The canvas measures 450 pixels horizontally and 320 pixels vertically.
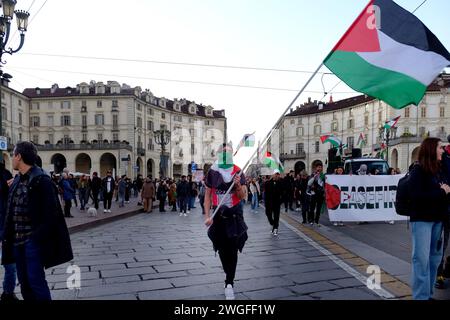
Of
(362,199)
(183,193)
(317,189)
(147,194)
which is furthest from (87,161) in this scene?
(362,199)

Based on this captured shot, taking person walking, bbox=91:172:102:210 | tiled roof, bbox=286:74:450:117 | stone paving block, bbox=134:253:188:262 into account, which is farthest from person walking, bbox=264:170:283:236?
tiled roof, bbox=286:74:450:117

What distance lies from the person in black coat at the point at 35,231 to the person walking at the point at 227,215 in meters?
1.54

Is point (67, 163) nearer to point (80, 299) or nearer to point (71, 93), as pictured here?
point (71, 93)

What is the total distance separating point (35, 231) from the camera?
Answer: 3379 mm

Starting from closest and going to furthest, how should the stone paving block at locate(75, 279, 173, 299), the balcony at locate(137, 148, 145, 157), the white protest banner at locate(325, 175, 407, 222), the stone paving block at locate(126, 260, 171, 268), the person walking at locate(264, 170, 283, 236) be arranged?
the stone paving block at locate(75, 279, 173, 299) → the stone paving block at locate(126, 260, 171, 268) → the person walking at locate(264, 170, 283, 236) → the white protest banner at locate(325, 175, 407, 222) → the balcony at locate(137, 148, 145, 157)

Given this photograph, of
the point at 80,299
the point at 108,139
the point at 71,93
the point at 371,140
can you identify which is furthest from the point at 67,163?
the point at 80,299

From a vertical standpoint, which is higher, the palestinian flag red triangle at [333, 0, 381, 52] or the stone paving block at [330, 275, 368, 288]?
the palestinian flag red triangle at [333, 0, 381, 52]

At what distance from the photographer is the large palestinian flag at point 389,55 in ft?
14.6

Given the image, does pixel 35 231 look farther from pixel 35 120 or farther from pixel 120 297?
pixel 35 120

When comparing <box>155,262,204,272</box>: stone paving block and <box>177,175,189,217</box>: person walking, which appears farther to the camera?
<box>177,175,189,217</box>: person walking

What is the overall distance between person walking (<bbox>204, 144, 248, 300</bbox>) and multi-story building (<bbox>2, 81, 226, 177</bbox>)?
2316 inches

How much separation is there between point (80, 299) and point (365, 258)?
172 inches

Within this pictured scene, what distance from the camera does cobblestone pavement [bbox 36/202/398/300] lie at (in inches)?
177

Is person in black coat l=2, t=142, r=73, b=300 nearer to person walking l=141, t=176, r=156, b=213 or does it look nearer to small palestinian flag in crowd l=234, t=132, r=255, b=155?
small palestinian flag in crowd l=234, t=132, r=255, b=155
